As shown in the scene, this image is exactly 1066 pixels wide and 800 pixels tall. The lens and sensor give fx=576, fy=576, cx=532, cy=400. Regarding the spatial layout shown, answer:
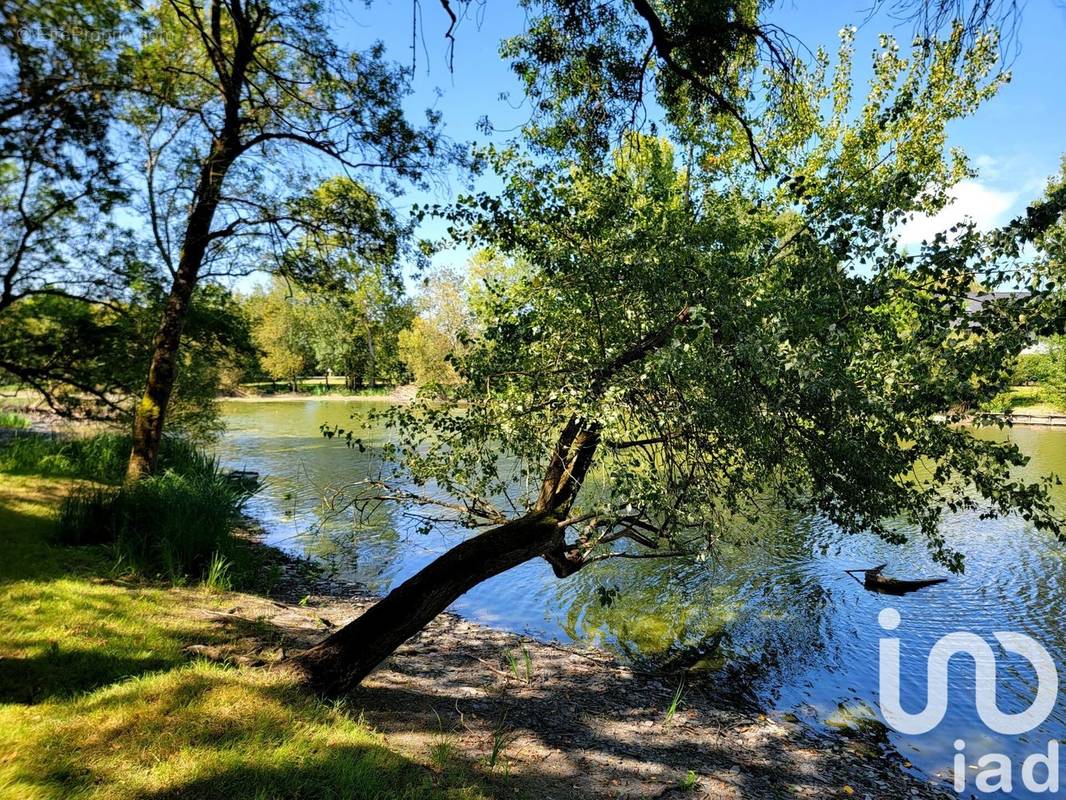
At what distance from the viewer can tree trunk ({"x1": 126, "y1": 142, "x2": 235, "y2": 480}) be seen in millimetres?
7996

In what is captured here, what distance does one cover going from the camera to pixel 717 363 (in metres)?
3.62

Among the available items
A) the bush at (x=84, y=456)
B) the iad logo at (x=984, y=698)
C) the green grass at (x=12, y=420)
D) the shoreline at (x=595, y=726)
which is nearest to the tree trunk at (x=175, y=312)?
the bush at (x=84, y=456)

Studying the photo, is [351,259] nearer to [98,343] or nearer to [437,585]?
[98,343]

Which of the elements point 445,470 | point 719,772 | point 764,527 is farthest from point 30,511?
point 764,527

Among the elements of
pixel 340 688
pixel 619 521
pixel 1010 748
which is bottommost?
pixel 1010 748

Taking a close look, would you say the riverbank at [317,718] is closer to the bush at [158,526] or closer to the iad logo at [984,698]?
the bush at [158,526]

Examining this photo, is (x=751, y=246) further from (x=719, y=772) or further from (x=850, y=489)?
(x=719, y=772)

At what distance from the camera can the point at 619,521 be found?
418 centimetres

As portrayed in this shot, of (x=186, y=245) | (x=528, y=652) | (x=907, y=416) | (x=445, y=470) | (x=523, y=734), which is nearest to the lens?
(x=907, y=416)

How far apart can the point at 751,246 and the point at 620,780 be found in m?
4.06

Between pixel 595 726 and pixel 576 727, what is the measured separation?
173 mm

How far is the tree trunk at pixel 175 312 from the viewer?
800 cm

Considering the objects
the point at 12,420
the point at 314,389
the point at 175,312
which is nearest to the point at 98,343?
the point at 175,312

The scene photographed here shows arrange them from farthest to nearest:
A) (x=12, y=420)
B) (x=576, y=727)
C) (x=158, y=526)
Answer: (x=12, y=420)
(x=158, y=526)
(x=576, y=727)
